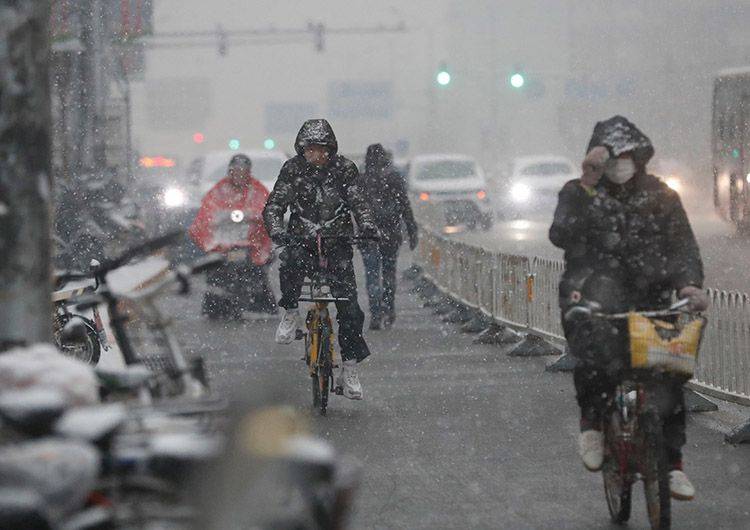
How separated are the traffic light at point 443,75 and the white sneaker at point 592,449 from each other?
39.7 metres

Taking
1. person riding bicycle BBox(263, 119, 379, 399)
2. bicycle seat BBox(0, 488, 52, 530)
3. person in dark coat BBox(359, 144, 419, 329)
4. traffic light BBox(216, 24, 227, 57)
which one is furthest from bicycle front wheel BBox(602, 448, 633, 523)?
traffic light BBox(216, 24, 227, 57)

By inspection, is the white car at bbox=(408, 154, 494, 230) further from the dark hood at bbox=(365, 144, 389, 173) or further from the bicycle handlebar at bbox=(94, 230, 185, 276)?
the bicycle handlebar at bbox=(94, 230, 185, 276)

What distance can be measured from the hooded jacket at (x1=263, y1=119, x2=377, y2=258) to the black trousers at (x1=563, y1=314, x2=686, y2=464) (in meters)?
3.95

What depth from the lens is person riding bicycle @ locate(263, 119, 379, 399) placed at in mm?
10930

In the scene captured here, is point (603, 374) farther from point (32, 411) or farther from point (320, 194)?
point (320, 194)

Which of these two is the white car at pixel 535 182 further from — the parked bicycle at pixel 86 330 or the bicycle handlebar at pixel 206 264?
the bicycle handlebar at pixel 206 264

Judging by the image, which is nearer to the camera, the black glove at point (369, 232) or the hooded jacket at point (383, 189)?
the black glove at point (369, 232)

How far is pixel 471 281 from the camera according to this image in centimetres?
1788

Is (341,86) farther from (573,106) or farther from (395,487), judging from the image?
(395,487)

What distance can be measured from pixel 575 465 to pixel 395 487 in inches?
44.6

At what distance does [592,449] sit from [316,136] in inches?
170

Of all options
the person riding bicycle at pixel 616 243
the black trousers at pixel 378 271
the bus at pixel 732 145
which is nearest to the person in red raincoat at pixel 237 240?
the black trousers at pixel 378 271

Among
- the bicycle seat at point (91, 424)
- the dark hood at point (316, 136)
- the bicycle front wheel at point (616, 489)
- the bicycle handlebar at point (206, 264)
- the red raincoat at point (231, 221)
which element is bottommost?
the bicycle front wheel at point (616, 489)

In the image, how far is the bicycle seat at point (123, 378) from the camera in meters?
4.28
